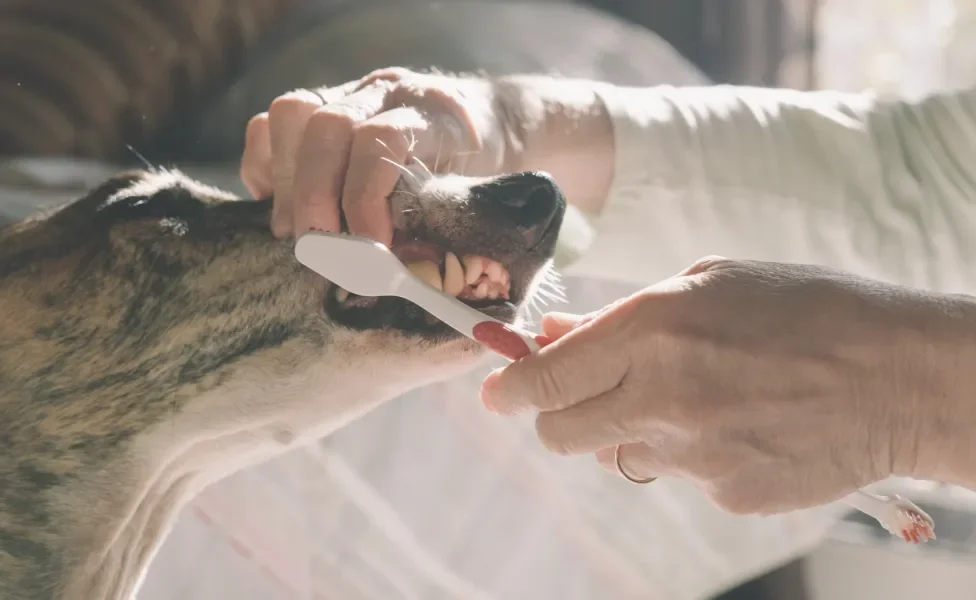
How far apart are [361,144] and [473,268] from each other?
0.46 ft

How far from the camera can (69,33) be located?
39.3 inches

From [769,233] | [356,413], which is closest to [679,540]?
[769,233]

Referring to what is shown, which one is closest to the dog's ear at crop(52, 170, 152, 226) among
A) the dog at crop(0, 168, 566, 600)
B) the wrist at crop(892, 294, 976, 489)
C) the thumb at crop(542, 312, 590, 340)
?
the dog at crop(0, 168, 566, 600)

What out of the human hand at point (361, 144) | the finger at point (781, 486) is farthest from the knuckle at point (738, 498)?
the human hand at point (361, 144)

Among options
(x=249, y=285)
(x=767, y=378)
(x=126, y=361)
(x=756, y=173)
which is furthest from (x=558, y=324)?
(x=756, y=173)

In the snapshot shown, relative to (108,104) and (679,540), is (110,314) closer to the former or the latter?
(108,104)

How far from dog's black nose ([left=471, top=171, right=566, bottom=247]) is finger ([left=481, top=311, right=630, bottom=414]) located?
0.41 feet

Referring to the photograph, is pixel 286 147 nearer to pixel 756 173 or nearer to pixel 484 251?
pixel 484 251

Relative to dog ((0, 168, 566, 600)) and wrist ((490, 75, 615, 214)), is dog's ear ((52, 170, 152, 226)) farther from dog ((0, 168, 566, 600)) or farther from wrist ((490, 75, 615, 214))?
wrist ((490, 75, 615, 214))

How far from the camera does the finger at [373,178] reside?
28.3 inches

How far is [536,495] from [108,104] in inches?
34.7

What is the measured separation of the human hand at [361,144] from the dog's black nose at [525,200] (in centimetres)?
7

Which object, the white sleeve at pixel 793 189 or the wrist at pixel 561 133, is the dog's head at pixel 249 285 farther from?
the white sleeve at pixel 793 189

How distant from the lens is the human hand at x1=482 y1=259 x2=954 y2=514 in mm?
614
